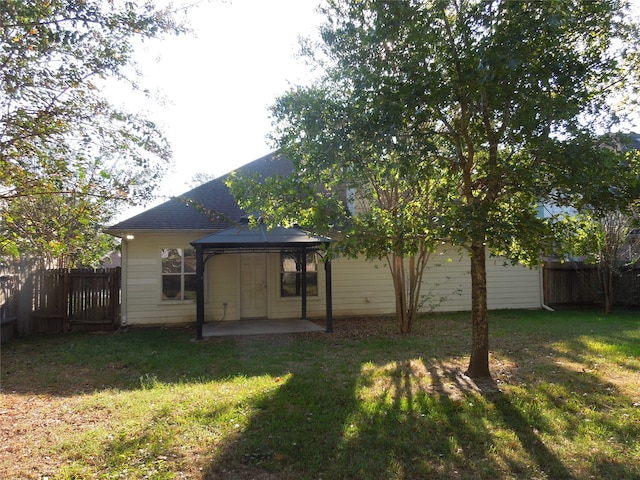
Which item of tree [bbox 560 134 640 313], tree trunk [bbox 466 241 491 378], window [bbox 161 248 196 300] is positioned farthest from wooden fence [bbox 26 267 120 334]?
tree [bbox 560 134 640 313]

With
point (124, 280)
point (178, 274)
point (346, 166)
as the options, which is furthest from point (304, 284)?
point (346, 166)

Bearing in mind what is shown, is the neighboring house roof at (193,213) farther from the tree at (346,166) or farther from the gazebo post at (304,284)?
the tree at (346,166)

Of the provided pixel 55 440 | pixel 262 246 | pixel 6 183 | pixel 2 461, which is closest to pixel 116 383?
pixel 55 440

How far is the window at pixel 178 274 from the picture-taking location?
1143 centimetres

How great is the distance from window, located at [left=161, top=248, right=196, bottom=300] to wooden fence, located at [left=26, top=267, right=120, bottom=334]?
1.20m

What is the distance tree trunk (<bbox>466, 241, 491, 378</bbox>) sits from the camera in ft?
18.7

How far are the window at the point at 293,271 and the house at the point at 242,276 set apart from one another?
3 centimetres

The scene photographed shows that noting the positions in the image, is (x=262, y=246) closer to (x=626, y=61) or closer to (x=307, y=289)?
(x=307, y=289)

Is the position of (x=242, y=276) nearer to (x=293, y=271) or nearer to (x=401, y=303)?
(x=293, y=271)

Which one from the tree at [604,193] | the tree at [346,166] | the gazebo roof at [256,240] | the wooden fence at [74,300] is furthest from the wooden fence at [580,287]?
the wooden fence at [74,300]

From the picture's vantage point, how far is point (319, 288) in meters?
12.5

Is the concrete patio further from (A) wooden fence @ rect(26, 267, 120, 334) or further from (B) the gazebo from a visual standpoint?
(A) wooden fence @ rect(26, 267, 120, 334)

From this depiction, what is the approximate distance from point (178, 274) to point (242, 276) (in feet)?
5.54

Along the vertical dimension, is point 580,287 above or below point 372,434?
above
